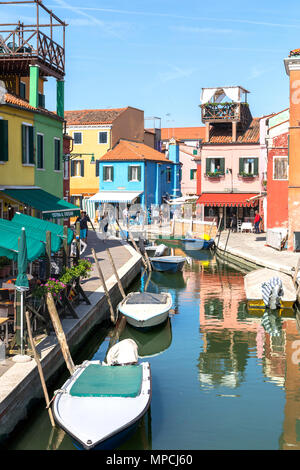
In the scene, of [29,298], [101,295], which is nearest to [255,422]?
[29,298]

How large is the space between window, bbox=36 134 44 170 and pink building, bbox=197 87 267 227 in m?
20.2

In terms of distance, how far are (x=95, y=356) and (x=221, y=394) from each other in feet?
13.9

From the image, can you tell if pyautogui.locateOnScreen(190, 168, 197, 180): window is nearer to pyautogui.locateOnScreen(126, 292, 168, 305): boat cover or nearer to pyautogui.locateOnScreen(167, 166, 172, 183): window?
pyautogui.locateOnScreen(167, 166, 172, 183): window

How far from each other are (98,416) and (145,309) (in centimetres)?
851

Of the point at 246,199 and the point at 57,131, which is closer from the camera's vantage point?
the point at 57,131

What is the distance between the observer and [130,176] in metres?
53.2

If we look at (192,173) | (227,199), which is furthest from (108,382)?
(192,173)

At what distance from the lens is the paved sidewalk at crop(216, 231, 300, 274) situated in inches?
1059

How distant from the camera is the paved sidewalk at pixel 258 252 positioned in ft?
88.2

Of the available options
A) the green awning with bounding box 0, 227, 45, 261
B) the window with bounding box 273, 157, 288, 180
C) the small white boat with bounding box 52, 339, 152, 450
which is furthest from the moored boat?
the small white boat with bounding box 52, 339, 152, 450

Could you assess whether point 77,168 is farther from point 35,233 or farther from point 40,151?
point 35,233

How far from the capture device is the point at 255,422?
37.4 feet

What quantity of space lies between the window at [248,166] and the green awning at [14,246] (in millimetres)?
33525
